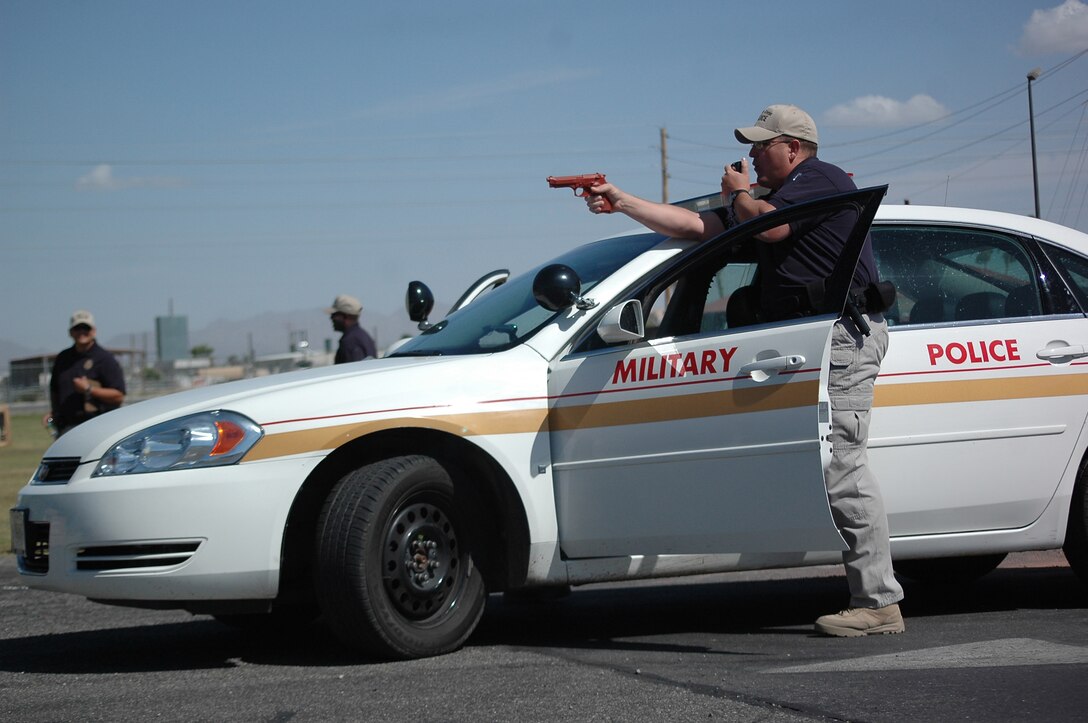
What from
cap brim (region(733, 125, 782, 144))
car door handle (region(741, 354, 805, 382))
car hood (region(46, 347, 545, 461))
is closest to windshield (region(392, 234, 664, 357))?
car hood (region(46, 347, 545, 461))

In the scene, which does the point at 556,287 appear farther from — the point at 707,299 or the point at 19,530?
the point at 19,530

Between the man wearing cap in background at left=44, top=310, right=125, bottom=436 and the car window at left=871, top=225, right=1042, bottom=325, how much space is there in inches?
228

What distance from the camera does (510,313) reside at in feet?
17.7

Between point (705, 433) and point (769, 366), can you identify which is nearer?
point (769, 366)

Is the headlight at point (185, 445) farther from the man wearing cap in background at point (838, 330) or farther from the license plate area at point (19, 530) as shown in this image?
the man wearing cap in background at point (838, 330)

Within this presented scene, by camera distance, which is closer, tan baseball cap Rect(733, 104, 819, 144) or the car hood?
the car hood

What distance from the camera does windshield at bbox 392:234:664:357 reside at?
5160 millimetres

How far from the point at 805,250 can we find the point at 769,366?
0.59 m

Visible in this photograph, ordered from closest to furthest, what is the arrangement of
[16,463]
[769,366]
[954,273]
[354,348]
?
1. [769,366]
2. [954,273]
3. [354,348]
4. [16,463]

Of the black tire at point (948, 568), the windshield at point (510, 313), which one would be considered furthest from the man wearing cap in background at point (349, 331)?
the black tire at point (948, 568)

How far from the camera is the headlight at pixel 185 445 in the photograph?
4.42m

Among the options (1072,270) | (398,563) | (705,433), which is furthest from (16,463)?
(1072,270)

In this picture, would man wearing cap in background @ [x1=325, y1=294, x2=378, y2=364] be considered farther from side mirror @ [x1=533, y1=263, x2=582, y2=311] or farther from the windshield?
side mirror @ [x1=533, y1=263, x2=582, y2=311]

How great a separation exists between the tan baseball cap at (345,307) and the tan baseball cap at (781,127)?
5924 mm
